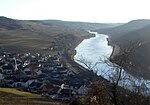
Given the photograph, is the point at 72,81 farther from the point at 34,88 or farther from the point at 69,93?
the point at 69,93

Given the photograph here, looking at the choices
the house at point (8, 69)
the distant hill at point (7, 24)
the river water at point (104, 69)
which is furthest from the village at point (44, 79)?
the distant hill at point (7, 24)

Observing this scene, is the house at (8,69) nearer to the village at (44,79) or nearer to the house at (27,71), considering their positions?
the village at (44,79)

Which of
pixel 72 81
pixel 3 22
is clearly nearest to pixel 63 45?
pixel 72 81

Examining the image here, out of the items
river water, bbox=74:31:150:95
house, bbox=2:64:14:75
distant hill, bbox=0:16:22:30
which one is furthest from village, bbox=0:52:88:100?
distant hill, bbox=0:16:22:30

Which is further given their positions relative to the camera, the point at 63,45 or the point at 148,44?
the point at 63,45

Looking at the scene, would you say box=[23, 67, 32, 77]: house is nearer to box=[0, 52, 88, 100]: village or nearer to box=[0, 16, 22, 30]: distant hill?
box=[0, 52, 88, 100]: village

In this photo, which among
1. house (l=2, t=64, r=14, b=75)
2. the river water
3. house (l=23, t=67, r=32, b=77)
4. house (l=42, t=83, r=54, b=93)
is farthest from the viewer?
house (l=2, t=64, r=14, b=75)

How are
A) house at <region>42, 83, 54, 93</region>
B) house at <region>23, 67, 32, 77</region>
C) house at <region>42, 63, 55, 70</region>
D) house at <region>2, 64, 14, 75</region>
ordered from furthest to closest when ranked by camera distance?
house at <region>42, 63, 55, 70</region> → house at <region>2, 64, 14, 75</region> → house at <region>23, 67, 32, 77</region> → house at <region>42, 83, 54, 93</region>

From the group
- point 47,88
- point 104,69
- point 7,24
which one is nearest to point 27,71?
point 47,88

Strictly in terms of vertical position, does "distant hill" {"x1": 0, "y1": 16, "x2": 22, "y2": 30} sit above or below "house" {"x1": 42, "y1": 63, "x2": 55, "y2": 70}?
below
